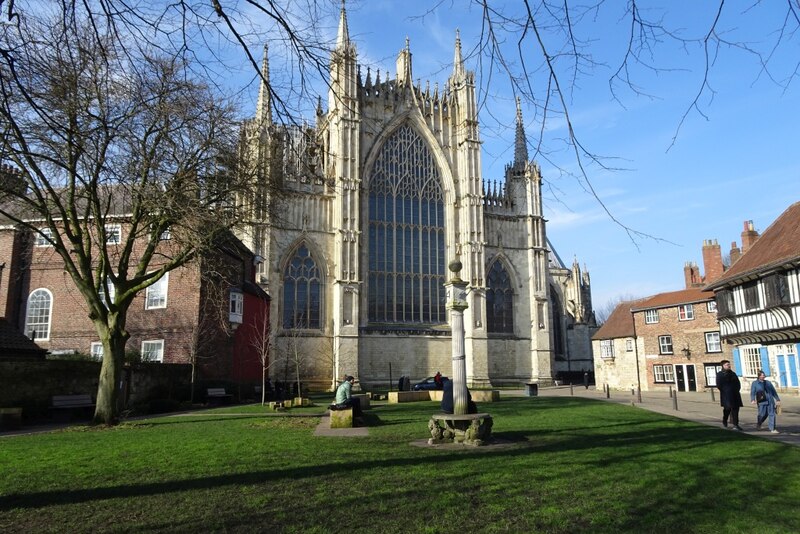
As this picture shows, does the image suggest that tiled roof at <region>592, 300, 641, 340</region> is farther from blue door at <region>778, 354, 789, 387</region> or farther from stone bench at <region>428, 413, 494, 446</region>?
stone bench at <region>428, 413, 494, 446</region>

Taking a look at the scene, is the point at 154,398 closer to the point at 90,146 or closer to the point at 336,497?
the point at 90,146

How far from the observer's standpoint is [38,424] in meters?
16.9

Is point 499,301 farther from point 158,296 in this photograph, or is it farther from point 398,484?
point 398,484

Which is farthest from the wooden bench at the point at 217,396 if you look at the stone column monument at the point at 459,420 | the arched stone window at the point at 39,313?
the stone column monument at the point at 459,420

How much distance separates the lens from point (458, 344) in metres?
11.8

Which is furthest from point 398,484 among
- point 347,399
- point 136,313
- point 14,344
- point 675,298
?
point 675,298

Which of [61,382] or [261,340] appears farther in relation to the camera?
[261,340]

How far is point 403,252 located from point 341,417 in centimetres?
2725

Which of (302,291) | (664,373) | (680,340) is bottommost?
(664,373)

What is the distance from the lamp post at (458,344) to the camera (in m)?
11.3

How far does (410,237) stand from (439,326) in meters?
6.75

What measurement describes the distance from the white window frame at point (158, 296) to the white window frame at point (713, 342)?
102ft

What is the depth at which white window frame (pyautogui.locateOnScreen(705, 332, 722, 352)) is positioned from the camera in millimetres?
33938

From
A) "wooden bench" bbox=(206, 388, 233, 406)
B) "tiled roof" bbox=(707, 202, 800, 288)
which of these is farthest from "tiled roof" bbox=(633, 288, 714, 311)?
"wooden bench" bbox=(206, 388, 233, 406)
